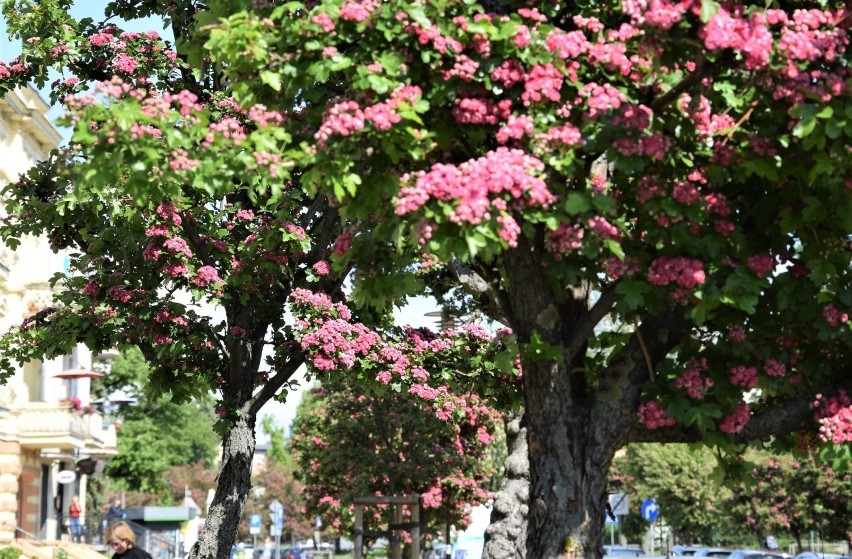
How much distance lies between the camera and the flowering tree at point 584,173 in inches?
311

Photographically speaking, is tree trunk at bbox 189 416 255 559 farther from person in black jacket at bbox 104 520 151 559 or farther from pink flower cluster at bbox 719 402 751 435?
pink flower cluster at bbox 719 402 751 435

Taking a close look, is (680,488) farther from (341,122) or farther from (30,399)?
(341,122)

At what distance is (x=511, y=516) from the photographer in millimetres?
16375

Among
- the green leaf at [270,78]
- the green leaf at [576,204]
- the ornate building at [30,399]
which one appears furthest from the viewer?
the ornate building at [30,399]

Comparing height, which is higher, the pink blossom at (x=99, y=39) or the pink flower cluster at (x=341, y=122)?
the pink blossom at (x=99, y=39)

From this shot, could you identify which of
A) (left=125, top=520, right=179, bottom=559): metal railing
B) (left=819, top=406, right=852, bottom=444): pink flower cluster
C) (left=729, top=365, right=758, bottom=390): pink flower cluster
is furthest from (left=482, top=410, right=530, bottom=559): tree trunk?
(left=125, top=520, right=179, bottom=559): metal railing

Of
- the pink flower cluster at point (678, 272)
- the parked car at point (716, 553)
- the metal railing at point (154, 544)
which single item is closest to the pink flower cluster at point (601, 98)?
the pink flower cluster at point (678, 272)

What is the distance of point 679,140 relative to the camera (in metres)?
8.67

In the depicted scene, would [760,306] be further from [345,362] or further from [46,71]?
[46,71]

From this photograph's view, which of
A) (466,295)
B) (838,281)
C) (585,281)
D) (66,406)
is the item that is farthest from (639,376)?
(66,406)

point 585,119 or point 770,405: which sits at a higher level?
point 585,119

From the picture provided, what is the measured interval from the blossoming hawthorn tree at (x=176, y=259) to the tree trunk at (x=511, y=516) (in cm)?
301

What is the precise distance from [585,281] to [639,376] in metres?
0.87

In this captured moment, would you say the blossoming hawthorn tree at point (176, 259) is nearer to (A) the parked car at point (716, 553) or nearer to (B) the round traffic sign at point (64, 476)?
(B) the round traffic sign at point (64, 476)
